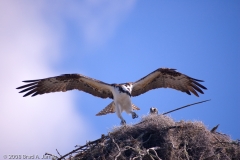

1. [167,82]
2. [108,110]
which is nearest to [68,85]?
[108,110]

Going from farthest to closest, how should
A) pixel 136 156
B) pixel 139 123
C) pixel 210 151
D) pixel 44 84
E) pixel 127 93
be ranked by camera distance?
pixel 44 84 → pixel 127 93 → pixel 139 123 → pixel 210 151 → pixel 136 156

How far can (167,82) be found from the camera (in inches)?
373

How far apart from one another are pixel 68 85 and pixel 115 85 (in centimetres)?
117

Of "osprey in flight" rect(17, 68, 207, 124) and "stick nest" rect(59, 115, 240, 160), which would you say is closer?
"stick nest" rect(59, 115, 240, 160)

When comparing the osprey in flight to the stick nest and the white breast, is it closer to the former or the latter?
the white breast

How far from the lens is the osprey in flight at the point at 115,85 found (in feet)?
29.3

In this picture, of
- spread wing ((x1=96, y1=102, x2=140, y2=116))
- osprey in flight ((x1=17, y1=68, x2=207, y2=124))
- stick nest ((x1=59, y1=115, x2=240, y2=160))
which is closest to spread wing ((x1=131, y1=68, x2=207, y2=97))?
A: osprey in flight ((x1=17, y1=68, x2=207, y2=124))

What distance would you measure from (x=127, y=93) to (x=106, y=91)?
2.95ft

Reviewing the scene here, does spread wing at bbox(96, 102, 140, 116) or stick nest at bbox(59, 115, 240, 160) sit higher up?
spread wing at bbox(96, 102, 140, 116)

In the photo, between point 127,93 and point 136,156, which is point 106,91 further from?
point 136,156

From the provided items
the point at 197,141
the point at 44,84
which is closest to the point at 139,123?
the point at 197,141

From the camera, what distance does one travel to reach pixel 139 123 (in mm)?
7703

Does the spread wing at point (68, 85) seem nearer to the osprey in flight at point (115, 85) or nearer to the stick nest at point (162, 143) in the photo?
the osprey in flight at point (115, 85)

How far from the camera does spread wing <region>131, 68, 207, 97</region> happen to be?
918 cm
